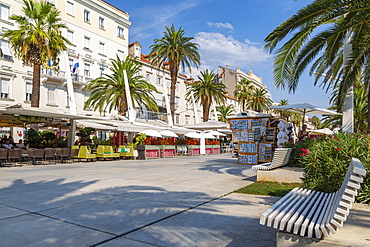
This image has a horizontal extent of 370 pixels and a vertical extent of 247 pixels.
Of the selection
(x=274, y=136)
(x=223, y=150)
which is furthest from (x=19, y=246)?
(x=223, y=150)

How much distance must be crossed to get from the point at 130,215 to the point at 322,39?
24.7ft

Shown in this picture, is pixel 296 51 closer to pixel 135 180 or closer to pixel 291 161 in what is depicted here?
pixel 291 161

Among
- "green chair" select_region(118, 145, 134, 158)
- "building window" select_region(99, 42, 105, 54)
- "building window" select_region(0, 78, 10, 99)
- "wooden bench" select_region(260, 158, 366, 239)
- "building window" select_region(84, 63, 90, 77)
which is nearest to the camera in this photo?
"wooden bench" select_region(260, 158, 366, 239)

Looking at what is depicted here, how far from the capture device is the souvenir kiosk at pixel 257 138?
14.1m

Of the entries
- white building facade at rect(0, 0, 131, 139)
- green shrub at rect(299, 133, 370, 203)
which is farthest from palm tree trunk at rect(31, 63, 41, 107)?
green shrub at rect(299, 133, 370, 203)

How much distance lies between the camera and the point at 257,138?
46.9 feet

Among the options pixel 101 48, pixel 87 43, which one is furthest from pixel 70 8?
pixel 101 48

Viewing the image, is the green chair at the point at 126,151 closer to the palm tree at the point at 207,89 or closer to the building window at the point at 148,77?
the palm tree at the point at 207,89

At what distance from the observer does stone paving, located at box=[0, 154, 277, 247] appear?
374 cm

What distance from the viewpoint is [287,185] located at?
25.0 ft

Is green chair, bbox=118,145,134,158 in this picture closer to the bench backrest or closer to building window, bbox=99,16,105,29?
the bench backrest

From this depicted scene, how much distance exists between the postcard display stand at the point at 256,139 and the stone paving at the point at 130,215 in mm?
6640

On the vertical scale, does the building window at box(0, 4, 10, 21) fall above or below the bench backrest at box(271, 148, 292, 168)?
above

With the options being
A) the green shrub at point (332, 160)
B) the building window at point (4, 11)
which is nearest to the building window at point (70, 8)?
the building window at point (4, 11)
